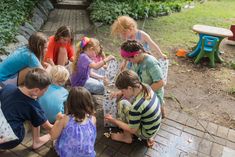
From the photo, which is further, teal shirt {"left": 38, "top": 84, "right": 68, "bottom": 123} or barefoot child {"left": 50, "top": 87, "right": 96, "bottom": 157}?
teal shirt {"left": 38, "top": 84, "right": 68, "bottom": 123}

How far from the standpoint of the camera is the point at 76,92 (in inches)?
84.1

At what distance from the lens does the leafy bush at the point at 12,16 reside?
486 cm

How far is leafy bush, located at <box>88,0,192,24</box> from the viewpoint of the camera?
7.48 metres

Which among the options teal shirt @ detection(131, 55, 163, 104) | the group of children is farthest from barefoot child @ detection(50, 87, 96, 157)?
teal shirt @ detection(131, 55, 163, 104)

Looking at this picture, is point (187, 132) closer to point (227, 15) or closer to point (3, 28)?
point (3, 28)

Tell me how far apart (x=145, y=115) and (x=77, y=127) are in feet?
2.26

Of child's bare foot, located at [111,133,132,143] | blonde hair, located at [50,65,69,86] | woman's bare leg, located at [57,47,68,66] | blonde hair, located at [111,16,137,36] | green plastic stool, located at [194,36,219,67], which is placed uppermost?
blonde hair, located at [111,16,137,36]

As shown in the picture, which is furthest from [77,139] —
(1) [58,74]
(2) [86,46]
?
(2) [86,46]

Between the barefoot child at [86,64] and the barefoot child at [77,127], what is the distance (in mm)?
1123

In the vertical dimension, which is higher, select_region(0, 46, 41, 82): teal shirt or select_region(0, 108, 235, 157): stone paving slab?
select_region(0, 46, 41, 82): teal shirt

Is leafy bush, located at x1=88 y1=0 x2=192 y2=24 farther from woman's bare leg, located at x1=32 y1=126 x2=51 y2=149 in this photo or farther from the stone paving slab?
woman's bare leg, located at x1=32 y1=126 x2=51 y2=149

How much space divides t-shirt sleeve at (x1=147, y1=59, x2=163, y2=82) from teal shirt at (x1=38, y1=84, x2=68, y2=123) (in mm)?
1005

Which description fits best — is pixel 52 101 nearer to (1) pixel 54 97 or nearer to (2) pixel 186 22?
(1) pixel 54 97

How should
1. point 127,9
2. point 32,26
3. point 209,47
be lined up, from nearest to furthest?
point 209,47 < point 32,26 < point 127,9
